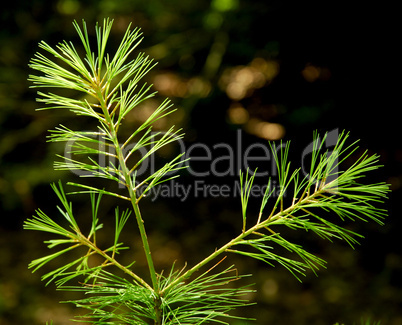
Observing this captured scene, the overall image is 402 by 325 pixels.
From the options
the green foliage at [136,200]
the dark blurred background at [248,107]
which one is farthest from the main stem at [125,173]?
the dark blurred background at [248,107]

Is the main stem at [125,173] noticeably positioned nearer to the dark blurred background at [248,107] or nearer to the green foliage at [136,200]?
the green foliage at [136,200]

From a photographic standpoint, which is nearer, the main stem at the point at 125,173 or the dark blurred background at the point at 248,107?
the main stem at the point at 125,173

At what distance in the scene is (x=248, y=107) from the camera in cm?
Answer: 297

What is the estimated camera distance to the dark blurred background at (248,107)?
95.8 inches

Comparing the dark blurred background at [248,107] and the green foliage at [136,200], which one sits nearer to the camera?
the green foliage at [136,200]

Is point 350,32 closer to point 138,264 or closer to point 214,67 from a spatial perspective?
point 214,67

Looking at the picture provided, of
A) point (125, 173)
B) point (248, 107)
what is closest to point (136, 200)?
point (125, 173)

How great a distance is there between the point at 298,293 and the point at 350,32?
1628mm

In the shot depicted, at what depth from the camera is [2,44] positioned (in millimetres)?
2711

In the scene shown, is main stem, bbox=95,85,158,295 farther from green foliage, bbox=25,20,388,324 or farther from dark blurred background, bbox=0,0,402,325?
dark blurred background, bbox=0,0,402,325

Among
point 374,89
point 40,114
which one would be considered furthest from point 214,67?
point 40,114

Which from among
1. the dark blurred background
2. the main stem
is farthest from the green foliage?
the dark blurred background

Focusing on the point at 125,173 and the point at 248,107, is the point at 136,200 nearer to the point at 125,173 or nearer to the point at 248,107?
the point at 125,173

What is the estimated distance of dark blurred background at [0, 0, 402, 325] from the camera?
243cm
